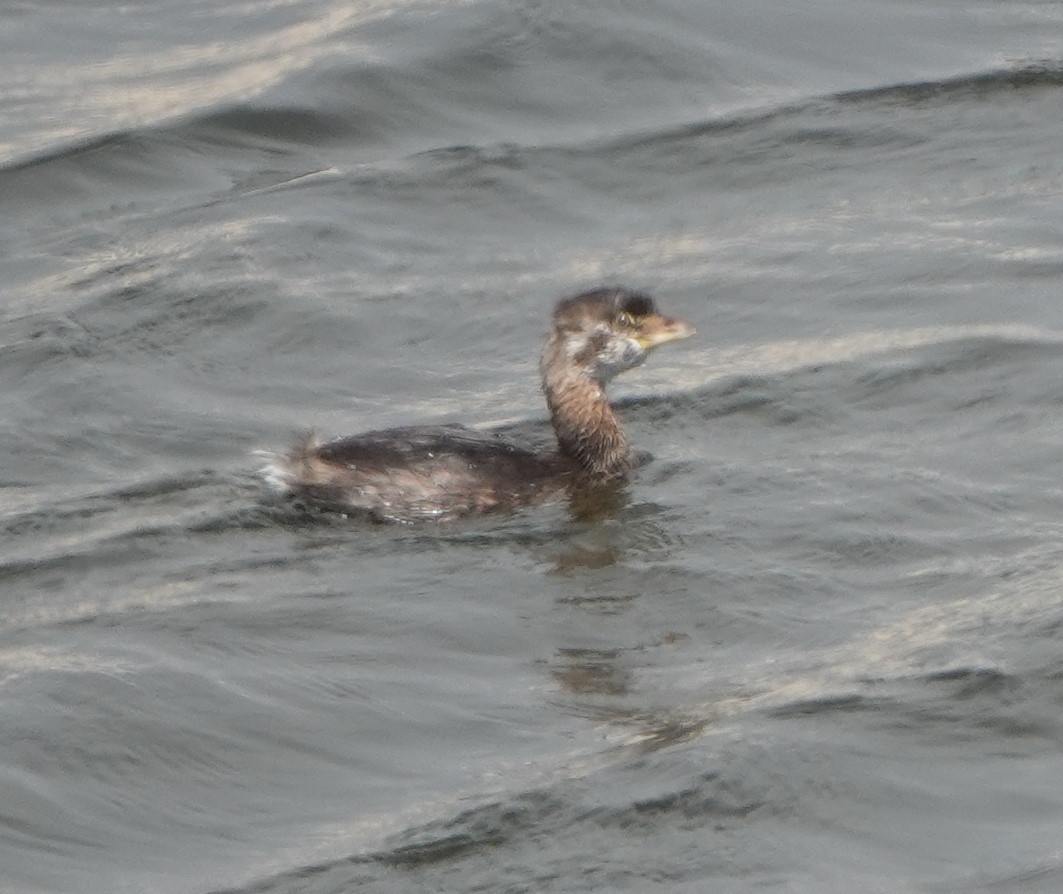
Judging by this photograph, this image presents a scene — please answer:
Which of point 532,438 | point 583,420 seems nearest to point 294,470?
point 583,420

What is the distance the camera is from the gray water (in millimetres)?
7117

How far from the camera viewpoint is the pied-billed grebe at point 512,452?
959 centimetres

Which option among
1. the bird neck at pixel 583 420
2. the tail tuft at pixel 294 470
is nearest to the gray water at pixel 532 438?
the tail tuft at pixel 294 470

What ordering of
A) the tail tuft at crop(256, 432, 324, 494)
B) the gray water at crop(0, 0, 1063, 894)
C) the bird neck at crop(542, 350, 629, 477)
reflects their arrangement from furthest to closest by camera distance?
1. the bird neck at crop(542, 350, 629, 477)
2. the tail tuft at crop(256, 432, 324, 494)
3. the gray water at crop(0, 0, 1063, 894)

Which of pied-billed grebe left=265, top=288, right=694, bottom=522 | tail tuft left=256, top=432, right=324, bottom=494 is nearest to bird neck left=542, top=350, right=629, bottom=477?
pied-billed grebe left=265, top=288, right=694, bottom=522

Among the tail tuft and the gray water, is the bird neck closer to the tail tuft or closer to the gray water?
the gray water

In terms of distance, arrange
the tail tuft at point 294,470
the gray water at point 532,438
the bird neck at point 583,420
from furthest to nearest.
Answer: the bird neck at point 583,420 → the tail tuft at point 294,470 → the gray water at point 532,438

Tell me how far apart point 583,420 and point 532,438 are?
1.85ft

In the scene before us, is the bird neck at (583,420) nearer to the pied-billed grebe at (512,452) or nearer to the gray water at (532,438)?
the pied-billed grebe at (512,452)

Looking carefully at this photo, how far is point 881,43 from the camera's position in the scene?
49.5 ft

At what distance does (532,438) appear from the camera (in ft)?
35.6

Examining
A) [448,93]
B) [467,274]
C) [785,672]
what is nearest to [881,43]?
[448,93]

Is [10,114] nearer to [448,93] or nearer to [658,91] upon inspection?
[448,93]

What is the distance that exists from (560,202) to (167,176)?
2.24 m
